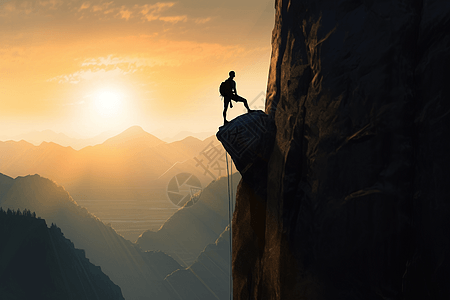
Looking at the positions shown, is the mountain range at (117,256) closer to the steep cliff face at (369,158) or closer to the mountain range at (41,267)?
the mountain range at (41,267)

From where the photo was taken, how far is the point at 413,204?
25.6ft

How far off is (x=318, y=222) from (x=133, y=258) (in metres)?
190

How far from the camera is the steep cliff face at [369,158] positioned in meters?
7.46

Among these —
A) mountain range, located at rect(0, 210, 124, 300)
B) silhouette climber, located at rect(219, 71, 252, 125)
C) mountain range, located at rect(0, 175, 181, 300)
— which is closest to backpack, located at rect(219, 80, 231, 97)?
silhouette climber, located at rect(219, 71, 252, 125)

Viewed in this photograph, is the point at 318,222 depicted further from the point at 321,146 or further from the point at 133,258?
the point at 133,258

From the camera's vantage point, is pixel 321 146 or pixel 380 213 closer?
pixel 380 213

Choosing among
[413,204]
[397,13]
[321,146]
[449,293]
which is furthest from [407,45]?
[449,293]

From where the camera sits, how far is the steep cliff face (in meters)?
7.46

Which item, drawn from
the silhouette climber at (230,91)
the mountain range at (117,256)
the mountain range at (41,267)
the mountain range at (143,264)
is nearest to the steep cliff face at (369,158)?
the silhouette climber at (230,91)

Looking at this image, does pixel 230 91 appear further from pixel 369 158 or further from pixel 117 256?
pixel 117 256

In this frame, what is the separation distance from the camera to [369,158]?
8.14 m

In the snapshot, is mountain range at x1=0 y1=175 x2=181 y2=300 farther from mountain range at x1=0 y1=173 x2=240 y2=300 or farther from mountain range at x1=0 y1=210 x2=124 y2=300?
mountain range at x1=0 y1=210 x2=124 y2=300

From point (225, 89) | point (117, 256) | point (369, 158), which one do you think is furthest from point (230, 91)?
point (117, 256)

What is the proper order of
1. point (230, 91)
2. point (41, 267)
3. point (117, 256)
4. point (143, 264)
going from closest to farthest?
point (230, 91) → point (41, 267) → point (143, 264) → point (117, 256)
